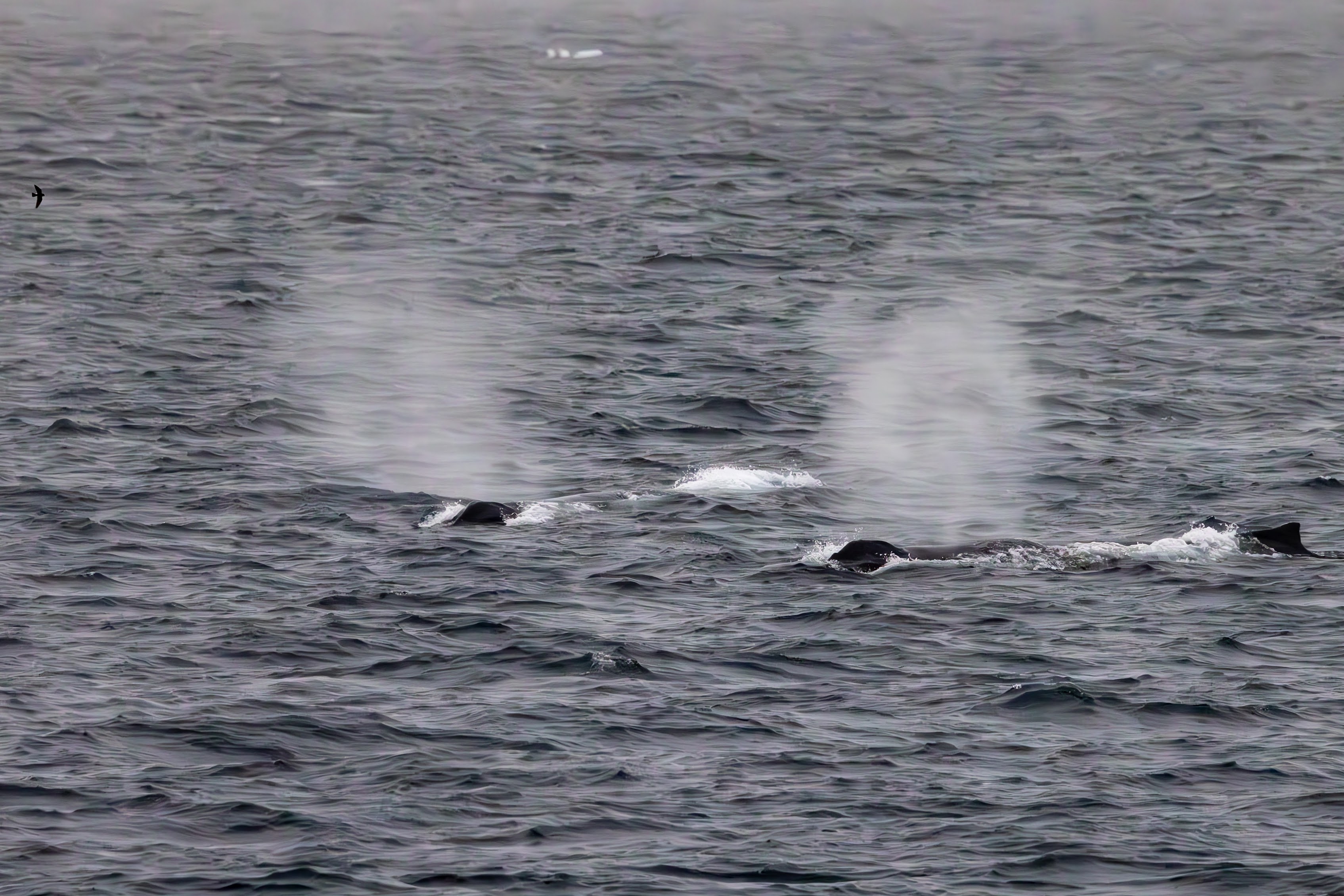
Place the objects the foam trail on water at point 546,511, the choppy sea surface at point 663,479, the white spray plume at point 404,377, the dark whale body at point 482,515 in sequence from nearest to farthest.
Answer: the choppy sea surface at point 663,479 → the dark whale body at point 482,515 → the foam trail on water at point 546,511 → the white spray plume at point 404,377

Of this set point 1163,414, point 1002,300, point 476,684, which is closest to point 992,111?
point 1002,300

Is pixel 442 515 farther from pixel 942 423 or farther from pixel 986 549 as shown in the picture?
pixel 942 423

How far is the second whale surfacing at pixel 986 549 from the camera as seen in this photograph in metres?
37.0

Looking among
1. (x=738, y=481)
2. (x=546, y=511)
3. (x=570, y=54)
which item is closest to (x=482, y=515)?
(x=546, y=511)

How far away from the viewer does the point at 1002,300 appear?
60562 millimetres

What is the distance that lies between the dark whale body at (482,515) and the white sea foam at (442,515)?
0.26 metres

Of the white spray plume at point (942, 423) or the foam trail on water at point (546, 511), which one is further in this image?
the white spray plume at point (942, 423)

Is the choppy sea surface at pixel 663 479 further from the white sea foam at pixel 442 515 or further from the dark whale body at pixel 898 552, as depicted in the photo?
the dark whale body at pixel 898 552

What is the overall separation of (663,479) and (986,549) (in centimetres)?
794

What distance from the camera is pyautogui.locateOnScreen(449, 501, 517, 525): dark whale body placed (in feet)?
129

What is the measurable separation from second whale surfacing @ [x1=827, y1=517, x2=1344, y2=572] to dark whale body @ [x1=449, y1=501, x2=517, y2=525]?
5925 millimetres

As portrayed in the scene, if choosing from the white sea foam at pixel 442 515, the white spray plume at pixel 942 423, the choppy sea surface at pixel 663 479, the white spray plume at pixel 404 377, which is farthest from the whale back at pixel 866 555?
the white spray plume at pixel 404 377

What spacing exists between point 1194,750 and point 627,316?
3186 cm

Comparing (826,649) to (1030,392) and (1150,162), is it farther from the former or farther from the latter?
(1150,162)
